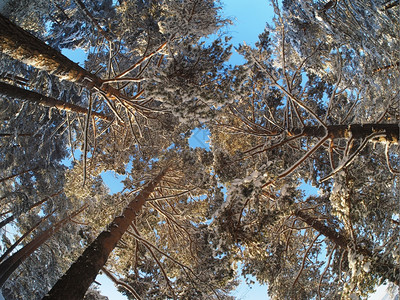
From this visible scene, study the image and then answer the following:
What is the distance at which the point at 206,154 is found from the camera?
8.03 m

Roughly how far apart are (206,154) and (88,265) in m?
4.78

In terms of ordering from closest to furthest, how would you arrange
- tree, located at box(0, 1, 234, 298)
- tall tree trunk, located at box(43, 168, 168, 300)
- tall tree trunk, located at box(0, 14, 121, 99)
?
tall tree trunk, located at box(0, 14, 121, 99)
tall tree trunk, located at box(43, 168, 168, 300)
tree, located at box(0, 1, 234, 298)

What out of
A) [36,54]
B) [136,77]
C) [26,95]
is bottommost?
[36,54]

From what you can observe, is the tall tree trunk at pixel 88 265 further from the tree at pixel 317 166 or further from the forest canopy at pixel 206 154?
the tree at pixel 317 166

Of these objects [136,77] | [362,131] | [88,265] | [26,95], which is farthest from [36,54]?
[362,131]

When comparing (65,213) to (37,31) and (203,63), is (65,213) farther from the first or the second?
(203,63)

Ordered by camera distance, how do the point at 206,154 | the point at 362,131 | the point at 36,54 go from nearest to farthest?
the point at 36,54
the point at 362,131
the point at 206,154

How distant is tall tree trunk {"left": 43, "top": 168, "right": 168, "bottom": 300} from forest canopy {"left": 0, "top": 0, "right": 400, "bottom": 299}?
0.10 feet

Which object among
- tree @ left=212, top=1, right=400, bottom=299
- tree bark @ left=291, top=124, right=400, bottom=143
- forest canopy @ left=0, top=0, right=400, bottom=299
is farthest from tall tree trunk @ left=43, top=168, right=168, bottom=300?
tree bark @ left=291, top=124, right=400, bottom=143

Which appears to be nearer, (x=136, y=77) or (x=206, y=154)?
(x=136, y=77)

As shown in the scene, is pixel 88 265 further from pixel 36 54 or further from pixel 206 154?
pixel 206 154

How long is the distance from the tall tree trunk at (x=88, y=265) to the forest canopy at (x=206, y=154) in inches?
1.1

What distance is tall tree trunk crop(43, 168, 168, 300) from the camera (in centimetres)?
356

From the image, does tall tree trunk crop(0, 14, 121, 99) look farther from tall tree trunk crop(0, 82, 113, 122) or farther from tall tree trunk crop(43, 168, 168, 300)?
tall tree trunk crop(43, 168, 168, 300)
